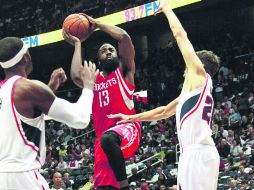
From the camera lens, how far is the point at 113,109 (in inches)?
231

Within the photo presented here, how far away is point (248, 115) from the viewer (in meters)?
15.4

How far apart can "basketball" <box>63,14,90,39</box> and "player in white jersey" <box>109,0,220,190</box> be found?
1.25m

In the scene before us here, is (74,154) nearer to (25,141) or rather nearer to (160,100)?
(160,100)

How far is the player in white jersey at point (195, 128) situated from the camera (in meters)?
4.55

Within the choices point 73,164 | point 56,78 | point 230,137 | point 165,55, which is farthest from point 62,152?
point 56,78

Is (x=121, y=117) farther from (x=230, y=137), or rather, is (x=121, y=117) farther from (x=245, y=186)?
(x=230, y=137)

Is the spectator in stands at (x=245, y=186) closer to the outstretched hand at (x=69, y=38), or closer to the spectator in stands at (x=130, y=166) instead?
the spectator in stands at (x=130, y=166)

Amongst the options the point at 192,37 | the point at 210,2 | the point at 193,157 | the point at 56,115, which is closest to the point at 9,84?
the point at 56,115

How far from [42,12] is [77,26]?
20681 mm

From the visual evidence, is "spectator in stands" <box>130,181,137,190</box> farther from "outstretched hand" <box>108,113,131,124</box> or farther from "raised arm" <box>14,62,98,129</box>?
"raised arm" <box>14,62,98,129</box>

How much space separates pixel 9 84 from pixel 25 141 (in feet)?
1.37

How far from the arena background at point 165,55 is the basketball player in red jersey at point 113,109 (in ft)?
20.9

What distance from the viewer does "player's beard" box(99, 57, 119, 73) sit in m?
5.99

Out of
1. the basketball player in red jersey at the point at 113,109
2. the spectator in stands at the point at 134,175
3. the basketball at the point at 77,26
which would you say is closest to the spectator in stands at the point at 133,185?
the spectator in stands at the point at 134,175
